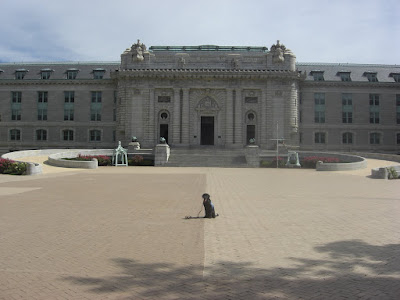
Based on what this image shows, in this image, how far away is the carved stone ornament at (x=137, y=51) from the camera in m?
60.6

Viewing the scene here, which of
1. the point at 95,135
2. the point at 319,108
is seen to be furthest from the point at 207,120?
the point at 95,135

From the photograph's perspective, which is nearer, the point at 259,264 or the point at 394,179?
the point at 259,264

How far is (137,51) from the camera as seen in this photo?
200ft

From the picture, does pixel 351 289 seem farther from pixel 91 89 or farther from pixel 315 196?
pixel 91 89

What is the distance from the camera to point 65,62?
237 ft

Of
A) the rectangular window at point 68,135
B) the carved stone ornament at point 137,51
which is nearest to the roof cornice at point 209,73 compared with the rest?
the carved stone ornament at point 137,51

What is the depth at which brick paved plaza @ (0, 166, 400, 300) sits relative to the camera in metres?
6.97

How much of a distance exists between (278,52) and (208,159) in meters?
23.6

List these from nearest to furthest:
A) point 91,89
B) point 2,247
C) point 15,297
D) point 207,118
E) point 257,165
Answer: point 15,297
point 2,247
point 257,165
point 207,118
point 91,89

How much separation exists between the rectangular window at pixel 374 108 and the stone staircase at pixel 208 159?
28560mm

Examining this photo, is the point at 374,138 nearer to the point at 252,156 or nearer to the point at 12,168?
the point at 252,156

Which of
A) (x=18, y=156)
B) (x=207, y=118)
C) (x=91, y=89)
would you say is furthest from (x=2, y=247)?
(x=91, y=89)

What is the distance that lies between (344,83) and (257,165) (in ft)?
93.6

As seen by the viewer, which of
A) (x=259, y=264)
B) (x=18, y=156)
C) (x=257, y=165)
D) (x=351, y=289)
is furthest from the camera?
(x=257, y=165)
